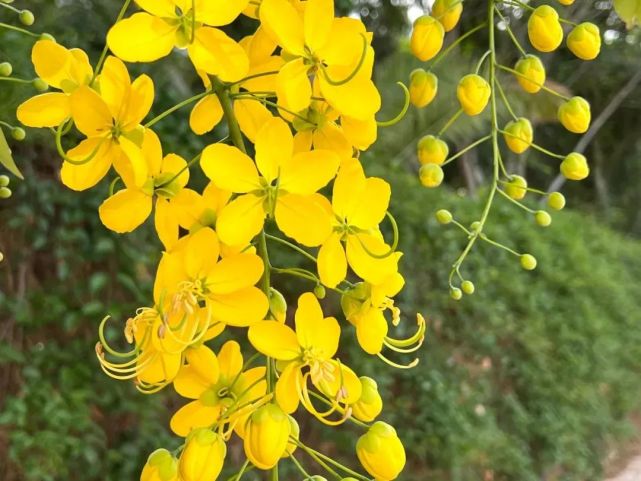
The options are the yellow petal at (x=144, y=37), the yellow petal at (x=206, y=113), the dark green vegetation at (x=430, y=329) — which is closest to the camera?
the yellow petal at (x=144, y=37)

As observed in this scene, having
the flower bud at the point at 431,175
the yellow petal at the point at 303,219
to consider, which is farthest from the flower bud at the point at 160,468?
the flower bud at the point at 431,175

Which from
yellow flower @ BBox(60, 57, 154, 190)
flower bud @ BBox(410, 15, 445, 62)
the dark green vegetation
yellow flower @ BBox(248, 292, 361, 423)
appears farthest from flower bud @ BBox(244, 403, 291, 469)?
the dark green vegetation

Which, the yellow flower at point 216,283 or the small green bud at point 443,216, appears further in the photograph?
the small green bud at point 443,216

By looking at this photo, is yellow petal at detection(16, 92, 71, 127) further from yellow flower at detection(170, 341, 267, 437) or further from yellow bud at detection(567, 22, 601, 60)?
yellow bud at detection(567, 22, 601, 60)

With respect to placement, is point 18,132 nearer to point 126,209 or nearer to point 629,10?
point 126,209

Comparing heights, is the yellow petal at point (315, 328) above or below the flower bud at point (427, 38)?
below

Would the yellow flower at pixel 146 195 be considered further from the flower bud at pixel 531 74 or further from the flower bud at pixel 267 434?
the flower bud at pixel 531 74

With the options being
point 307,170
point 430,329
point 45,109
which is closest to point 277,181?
point 307,170
